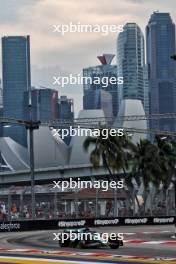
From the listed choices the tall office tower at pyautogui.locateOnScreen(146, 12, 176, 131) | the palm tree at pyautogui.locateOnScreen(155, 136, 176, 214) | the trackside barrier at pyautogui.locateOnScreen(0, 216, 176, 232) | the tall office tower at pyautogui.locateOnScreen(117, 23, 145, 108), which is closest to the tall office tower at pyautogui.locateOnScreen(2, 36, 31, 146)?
the palm tree at pyautogui.locateOnScreen(155, 136, 176, 214)

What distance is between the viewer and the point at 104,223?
2184 inches

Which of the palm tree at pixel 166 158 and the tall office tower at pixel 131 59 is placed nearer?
the tall office tower at pixel 131 59

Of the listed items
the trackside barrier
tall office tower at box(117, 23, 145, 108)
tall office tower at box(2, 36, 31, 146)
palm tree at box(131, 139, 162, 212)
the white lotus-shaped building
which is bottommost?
the trackside barrier

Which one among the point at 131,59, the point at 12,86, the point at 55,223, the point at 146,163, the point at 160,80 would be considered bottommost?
the point at 55,223

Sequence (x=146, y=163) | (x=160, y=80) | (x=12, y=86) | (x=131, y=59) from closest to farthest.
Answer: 1. (x=131, y=59)
2. (x=160, y=80)
3. (x=146, y=163)
4. (x=12, y=86)

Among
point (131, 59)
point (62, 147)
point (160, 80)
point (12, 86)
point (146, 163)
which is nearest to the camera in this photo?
point (131, 59)

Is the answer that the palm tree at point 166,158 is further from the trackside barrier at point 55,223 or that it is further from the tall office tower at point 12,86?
the tall office tower at point 12,86

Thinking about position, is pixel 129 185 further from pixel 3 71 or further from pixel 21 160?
pixel 3 71

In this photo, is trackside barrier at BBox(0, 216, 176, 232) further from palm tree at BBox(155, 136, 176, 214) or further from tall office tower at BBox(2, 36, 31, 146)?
tall office tower at BBox(2, 36, 31, 146)

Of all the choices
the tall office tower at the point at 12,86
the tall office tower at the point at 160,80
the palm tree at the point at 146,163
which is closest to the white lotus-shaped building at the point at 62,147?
the tall office tower at the point at 12,86

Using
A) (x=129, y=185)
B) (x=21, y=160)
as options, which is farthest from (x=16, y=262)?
(x=21, y=160)

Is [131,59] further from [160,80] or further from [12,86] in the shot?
[12,86]

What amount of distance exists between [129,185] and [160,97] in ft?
42.3

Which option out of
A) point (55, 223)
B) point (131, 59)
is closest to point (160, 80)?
point (55, 223)
